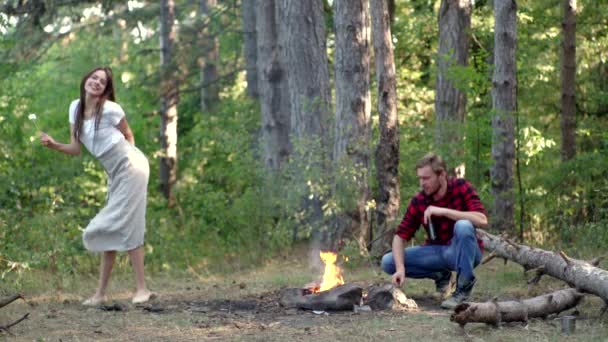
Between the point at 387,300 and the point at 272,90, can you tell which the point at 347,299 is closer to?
the point at 387,300

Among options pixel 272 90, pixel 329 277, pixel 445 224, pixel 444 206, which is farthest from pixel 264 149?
pixel 444 206

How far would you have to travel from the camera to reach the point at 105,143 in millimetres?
9570

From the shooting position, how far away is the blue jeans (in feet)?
29.1

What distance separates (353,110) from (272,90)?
5.81 metres

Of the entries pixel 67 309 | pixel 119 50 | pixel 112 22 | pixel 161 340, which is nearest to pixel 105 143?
pixel 67 309

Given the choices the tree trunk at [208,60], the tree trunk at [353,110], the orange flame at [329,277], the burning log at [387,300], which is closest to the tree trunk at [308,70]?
the tree trunk at [353,110]

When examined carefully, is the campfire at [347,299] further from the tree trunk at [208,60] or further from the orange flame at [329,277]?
the tree trunk at [208,60]

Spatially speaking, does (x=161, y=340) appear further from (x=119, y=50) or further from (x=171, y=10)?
(x=119, y=50)

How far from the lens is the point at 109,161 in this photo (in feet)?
31.5

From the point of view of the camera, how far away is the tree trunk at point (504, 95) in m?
14.9

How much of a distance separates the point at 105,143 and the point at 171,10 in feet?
50.5

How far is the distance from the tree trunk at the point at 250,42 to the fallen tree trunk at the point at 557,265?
43.5 ft

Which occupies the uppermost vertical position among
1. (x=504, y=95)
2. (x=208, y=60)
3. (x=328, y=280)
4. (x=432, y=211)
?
(x=208, y=60)

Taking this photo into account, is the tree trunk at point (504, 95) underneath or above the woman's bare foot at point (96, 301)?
above
